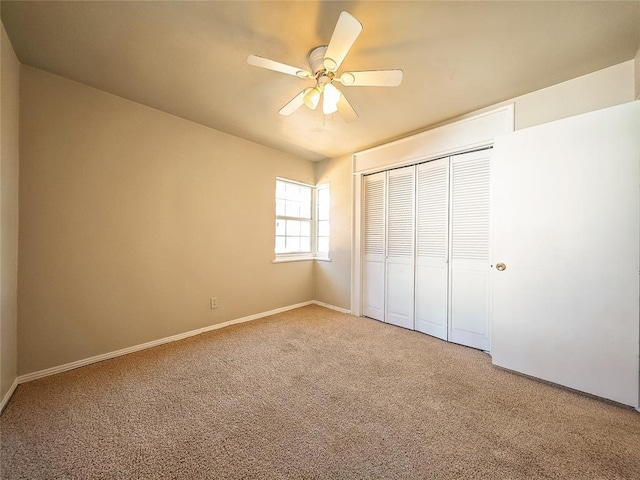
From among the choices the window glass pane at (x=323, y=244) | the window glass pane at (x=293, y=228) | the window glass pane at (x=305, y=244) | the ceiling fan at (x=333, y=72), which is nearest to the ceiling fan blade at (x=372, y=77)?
the ceiling fan at (x=333, y=72)

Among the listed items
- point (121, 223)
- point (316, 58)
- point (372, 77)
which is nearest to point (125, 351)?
point (121, 223)

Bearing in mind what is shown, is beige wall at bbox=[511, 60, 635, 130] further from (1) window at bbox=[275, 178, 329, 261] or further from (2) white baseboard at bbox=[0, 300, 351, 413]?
(2) white baseboard at bbox=[0, 300, 351, 413]

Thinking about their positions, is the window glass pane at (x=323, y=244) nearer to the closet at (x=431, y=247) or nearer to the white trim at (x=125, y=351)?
the closet at (x=431, y=247)

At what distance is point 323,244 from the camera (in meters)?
4.22

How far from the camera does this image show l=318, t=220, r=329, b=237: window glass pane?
4.12 m

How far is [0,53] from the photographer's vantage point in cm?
151

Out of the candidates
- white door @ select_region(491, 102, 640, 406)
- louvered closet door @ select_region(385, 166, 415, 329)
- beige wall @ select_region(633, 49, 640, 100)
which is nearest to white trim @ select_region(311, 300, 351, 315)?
louvered closet door @ select_region(385, 166, 415, 329)

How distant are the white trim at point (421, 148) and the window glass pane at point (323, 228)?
0.60m

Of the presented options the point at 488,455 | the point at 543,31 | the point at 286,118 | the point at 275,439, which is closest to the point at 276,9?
the point at 286,118

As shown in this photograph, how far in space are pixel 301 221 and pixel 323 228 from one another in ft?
1.31

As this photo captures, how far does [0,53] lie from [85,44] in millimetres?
444

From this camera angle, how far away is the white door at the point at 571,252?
65.7 inches

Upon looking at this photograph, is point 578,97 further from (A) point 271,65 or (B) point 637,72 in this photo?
(A) point 271,65

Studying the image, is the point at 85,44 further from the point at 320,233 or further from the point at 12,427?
the point at 320,233
